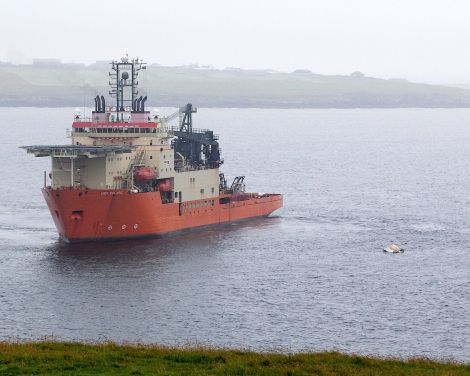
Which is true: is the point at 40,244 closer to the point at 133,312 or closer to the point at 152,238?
the point at 152,238

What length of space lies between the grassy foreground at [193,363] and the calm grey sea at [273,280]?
32.1 feet

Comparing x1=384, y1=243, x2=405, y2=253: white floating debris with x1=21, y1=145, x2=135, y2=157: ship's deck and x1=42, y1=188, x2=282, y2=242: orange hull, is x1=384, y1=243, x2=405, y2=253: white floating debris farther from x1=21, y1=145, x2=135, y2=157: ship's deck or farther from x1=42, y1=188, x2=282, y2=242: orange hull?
x1=21, y1=145, x2=135, y2=157: ship's deck

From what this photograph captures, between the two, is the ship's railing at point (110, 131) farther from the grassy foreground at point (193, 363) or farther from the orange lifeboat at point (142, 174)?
the grassy foreground at point (193, 363)

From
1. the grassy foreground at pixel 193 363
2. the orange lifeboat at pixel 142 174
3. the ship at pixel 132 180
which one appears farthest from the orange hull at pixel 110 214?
the grassy foreground at pixel 193 363

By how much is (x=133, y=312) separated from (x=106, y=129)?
26.0 m

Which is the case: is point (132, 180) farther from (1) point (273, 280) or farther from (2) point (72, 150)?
(1) point (273, 280)

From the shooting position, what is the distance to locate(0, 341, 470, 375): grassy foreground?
29.4m

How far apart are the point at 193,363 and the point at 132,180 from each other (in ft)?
127

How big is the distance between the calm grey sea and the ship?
1.32m

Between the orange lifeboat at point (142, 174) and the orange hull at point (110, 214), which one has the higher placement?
the orange lifeboat at point (142, 174)

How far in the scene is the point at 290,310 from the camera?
48.7 metres

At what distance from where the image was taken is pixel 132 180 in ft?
225

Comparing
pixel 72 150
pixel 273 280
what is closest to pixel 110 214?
pixel 72 150

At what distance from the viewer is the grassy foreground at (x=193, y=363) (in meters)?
29.4
